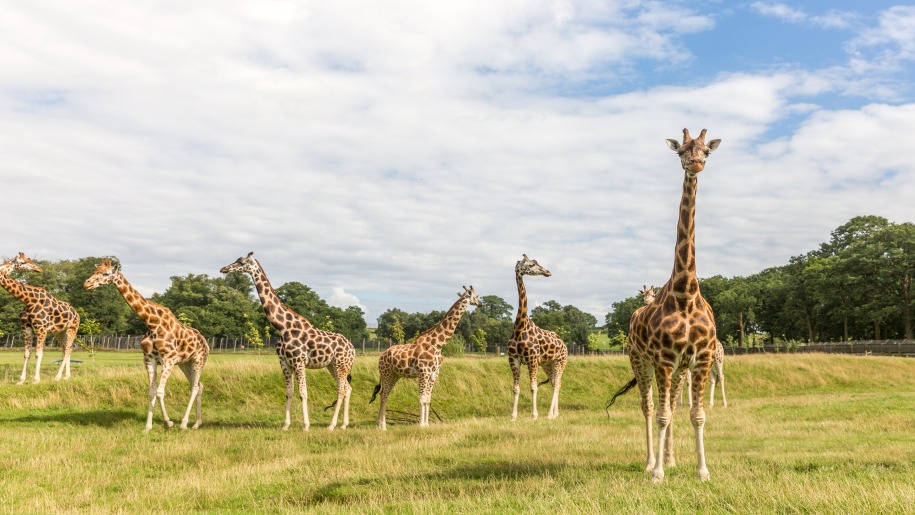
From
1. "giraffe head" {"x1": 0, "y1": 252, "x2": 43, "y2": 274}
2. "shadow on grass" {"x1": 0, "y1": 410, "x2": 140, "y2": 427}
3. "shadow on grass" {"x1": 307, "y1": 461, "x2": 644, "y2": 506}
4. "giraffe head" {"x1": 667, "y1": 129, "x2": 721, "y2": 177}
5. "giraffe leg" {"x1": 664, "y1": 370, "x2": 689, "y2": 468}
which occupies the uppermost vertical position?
"giraffe head" {"x1": 667, "y1": 129, "x2": 721, "y2": 177}

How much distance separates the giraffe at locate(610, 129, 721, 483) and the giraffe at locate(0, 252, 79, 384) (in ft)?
66.3

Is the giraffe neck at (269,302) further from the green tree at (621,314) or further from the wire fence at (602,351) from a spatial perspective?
the green tree at (621,314)

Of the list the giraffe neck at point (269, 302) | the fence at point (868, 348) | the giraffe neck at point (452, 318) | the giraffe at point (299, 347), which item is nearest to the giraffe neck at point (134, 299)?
the giraffe at point (299, 347)

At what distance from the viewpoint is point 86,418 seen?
18.4m

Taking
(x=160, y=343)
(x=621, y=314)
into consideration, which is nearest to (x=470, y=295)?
(x=160, y=343)

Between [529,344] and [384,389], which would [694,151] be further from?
[384,389]

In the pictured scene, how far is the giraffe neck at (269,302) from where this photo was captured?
1722 centimetres

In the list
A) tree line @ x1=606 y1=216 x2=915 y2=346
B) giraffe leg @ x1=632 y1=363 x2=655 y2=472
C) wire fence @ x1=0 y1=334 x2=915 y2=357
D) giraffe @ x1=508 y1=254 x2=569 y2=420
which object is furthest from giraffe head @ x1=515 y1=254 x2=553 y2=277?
tree line @ x1=606 y1=216 x2=915 y2=346

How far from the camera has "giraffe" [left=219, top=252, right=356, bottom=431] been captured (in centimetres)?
1688

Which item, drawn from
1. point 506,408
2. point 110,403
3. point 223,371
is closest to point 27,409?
point 110,403

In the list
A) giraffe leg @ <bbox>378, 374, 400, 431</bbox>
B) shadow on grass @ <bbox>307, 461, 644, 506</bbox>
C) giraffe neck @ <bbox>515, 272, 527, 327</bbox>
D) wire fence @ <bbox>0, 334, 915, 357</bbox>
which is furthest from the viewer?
wire fence @ <bbox>0, 334, 915, 357</bbox>

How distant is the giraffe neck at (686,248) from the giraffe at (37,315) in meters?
20.5

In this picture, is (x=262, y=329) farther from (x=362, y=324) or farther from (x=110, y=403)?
(x=110, y=403)

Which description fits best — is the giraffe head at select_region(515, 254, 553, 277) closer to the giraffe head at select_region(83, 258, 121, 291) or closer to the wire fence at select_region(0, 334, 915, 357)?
the giraffe head at select_region(83, 258, 121, 291)
